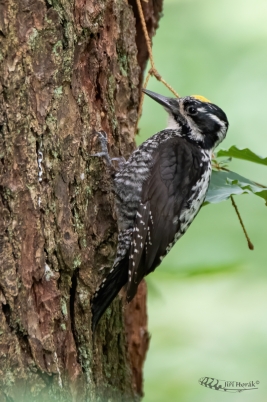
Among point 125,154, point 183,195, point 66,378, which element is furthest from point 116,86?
point 66,378

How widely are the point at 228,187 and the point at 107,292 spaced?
2.70 feet

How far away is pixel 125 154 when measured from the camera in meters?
3.83

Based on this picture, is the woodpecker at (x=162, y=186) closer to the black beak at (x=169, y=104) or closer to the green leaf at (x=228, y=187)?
the black beak at (x=169, y=104)

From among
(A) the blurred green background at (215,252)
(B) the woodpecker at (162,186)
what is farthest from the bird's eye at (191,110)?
(A) the blurred green background at (215,252)

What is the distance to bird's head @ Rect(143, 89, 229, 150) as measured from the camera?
13.1 ft

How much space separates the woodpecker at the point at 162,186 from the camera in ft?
11.2

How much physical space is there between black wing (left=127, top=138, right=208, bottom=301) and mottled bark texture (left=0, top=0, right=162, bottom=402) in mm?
179

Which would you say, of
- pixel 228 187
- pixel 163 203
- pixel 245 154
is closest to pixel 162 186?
pixel 163 203

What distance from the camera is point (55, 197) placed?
9.20 ft

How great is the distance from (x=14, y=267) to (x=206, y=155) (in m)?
1.84

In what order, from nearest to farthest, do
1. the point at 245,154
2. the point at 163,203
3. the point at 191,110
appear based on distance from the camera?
the point at 245,154 < the point at 163,203 < the point at 191,110

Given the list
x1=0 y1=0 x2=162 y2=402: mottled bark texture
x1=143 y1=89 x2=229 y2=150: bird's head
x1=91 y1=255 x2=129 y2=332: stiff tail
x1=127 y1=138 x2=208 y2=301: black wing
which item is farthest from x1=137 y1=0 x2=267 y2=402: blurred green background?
x1=0 y1=0 x2=162 y2=402: mottled bark texture

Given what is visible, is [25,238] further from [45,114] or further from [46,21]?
[46,21]

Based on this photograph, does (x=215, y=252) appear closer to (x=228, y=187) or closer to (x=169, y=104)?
(x=169, y=104)
